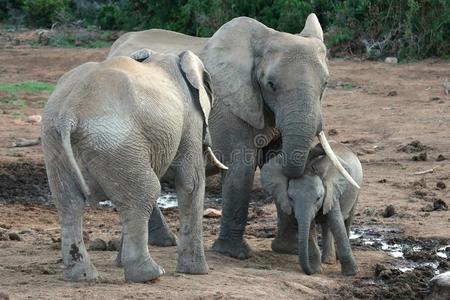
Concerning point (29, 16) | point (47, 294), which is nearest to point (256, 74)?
point (47, 294)

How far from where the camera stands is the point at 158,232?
25.4ft

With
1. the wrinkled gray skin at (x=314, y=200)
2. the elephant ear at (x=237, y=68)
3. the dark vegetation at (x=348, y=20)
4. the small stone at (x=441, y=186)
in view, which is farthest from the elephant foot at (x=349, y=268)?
the dark vegetation at (x=348, y=20)

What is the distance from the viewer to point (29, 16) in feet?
70.4

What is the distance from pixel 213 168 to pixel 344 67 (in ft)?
28.0

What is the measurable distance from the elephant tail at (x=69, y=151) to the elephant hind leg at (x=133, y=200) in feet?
0.35

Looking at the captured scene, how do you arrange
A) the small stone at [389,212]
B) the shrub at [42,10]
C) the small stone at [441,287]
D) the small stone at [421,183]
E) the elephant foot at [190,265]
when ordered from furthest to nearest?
1. the shrub at [42,10]
2. the small stone at [421,183]
3. the small stone at [389,212]
4. the elephant foot at [190,265]
5. the small stone at [441,287]

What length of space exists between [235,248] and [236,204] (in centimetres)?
27

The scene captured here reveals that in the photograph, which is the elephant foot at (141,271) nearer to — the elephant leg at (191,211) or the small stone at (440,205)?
the elephant leg at (191,211)

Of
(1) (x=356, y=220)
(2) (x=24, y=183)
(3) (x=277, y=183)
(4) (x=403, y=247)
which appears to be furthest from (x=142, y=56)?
(2) (x=24, y=183)

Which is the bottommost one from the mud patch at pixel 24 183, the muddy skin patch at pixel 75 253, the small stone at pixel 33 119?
the small stone at pixel 33 119

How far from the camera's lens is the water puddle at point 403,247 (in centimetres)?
743

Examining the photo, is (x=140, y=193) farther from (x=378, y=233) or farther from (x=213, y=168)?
(x=378, y=233)

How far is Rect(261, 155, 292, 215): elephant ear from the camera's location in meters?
7.00

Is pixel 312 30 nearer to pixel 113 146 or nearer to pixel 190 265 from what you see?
pixel 190 265
